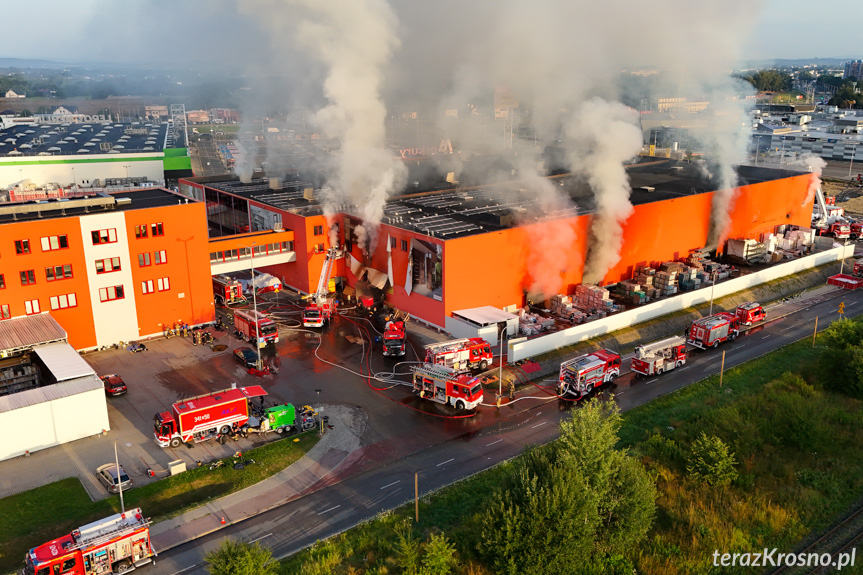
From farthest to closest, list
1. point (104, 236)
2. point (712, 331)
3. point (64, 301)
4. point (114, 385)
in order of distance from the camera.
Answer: point (712, 331) < point (104, 236) < point (64, 301) < point (114, 385)

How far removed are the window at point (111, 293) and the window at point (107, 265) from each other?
794mm

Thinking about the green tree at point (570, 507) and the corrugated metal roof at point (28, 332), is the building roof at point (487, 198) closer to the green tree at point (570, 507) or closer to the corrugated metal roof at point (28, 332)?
the corrugated metal roof at point (28, 332)

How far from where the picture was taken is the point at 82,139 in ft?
245

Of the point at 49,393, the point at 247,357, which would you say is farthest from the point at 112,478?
the point at 247,357

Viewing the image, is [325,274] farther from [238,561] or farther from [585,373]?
[238,561]

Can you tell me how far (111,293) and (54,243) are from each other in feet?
10.2

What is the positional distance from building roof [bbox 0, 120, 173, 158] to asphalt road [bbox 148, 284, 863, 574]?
2140 inches

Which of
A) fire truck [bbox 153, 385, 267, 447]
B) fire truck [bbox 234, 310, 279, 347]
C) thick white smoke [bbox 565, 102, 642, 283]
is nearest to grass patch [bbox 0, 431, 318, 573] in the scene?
fire truck [bbox 153, 385, 267, 447]

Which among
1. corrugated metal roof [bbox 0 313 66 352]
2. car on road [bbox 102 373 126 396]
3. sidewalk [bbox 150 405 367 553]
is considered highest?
corrugated metal roof [bbox 0 313 66 352]

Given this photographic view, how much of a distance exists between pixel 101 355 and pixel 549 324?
20.0 meters

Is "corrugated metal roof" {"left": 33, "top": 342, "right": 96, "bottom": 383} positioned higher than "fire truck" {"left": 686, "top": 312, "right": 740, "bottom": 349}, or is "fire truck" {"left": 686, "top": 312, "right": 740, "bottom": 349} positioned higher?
"corrugated metal roof" {"left": 33, "top": 342, "right": 96, "bottom": 383}

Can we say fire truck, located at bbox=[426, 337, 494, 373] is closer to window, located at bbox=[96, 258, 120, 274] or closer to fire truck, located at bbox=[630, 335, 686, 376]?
fire truck, located at bbox=[630, 335, 686, 376]

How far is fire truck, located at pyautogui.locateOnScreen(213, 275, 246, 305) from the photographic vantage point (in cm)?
3497

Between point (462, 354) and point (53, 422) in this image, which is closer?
point (53, 422)
